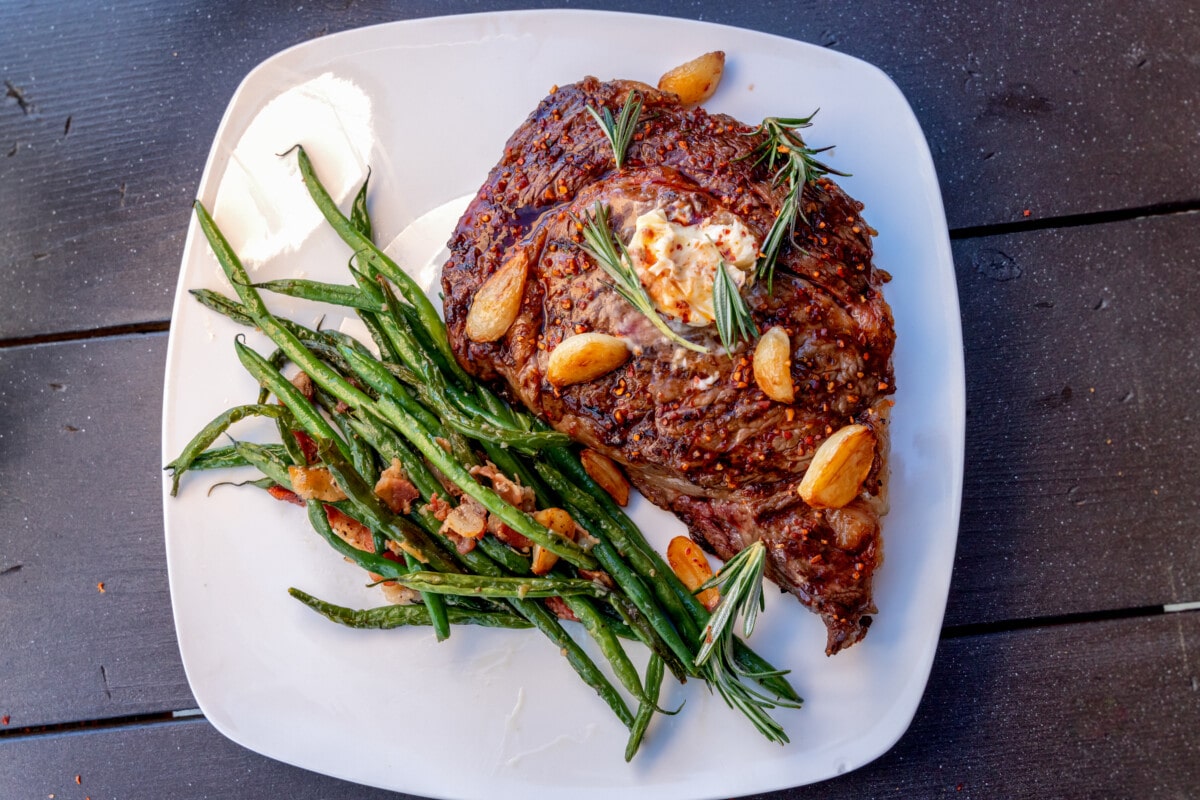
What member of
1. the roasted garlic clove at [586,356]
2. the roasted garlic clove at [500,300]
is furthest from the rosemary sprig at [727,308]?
the roasted garlic clove at [500,300]

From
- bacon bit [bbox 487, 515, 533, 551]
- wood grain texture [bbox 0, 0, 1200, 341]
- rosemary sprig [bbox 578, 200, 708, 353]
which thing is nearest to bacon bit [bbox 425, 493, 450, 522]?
bacon bit [bbox 487, 515, 533, 551]

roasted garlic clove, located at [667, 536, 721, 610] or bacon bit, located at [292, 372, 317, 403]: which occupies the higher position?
bacon bit, located at [292, 372, 317, 403]

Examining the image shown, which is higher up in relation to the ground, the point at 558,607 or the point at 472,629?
the point at 558,607

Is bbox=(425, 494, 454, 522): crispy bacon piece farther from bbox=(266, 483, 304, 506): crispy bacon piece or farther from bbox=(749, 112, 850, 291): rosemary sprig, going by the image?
bbox=(749, 112, 850, 291): rosemary sprig

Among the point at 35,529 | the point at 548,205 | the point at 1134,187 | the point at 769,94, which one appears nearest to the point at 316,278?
the point at 548,205

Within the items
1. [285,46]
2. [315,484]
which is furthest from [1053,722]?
[285,46]

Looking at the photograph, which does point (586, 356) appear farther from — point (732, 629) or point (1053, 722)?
point (1053, 722)

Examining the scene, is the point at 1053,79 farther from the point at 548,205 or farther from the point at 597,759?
the point at 597,759

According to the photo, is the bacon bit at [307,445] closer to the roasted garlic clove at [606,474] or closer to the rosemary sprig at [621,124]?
the roasted garlic clove at [606,474]
